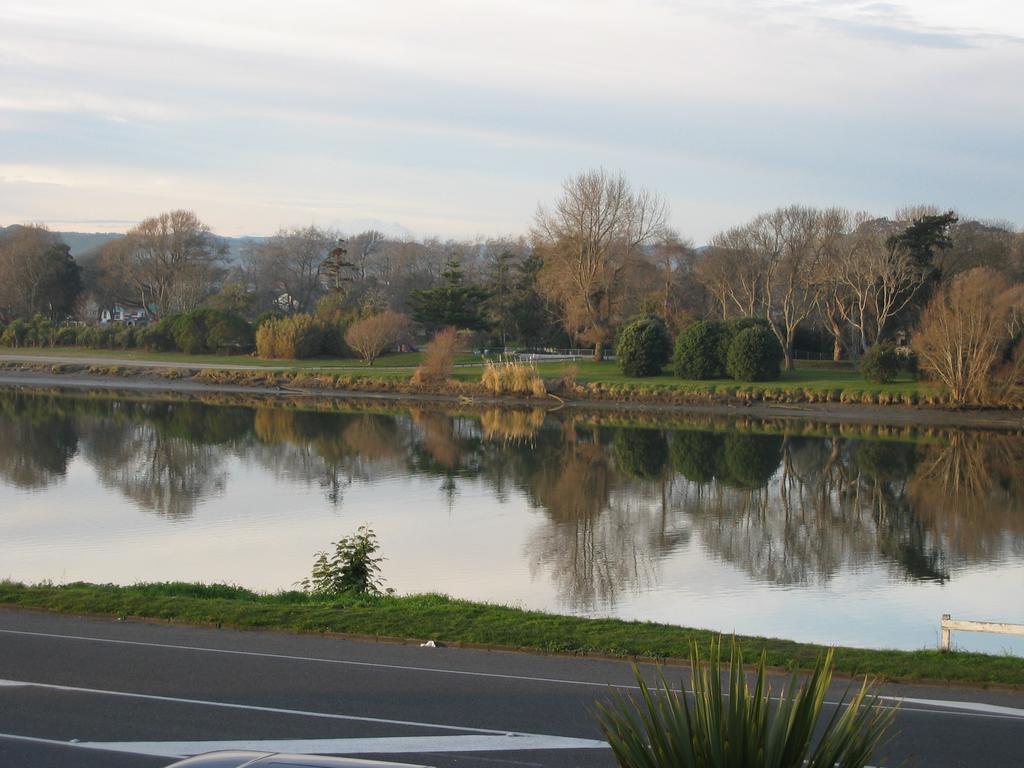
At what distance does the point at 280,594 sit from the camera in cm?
1509

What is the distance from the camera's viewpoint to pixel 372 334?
6944cm

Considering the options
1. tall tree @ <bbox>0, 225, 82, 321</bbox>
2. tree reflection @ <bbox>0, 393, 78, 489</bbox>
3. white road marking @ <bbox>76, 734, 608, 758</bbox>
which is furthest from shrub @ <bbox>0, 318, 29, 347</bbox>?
white road marking @ <bbox>76, 734, 608, 758</bbox>

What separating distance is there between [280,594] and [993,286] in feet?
152

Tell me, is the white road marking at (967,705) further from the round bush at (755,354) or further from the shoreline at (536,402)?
the round bush at (755,354)

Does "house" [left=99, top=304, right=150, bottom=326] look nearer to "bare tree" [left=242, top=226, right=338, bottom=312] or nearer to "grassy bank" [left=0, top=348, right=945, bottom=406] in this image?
"bare tree" [left=242, top=226, right=338, bottom=312]

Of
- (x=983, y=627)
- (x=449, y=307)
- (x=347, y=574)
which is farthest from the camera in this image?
(x=449, y=307)

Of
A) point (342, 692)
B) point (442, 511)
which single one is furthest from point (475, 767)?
point (442, 511)

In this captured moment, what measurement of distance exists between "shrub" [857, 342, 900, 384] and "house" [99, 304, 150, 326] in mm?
69459

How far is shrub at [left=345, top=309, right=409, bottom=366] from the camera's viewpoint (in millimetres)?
69438

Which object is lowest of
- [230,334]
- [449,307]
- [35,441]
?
[35,441]

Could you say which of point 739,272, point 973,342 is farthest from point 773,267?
point 973,342

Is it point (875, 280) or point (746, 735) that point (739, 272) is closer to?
point (875, 280)

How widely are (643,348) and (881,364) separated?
1271 centimetres

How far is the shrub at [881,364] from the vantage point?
2157 inches
